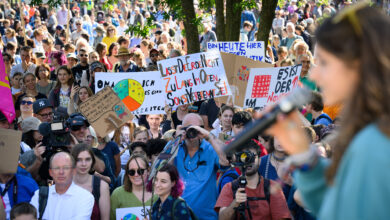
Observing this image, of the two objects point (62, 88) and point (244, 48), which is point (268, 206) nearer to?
point (244, 48)

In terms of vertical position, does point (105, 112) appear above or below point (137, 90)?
below

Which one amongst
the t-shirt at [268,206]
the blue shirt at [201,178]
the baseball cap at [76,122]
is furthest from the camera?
the baseball cap at [76,122]

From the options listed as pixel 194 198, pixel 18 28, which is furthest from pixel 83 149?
pixel 18 28

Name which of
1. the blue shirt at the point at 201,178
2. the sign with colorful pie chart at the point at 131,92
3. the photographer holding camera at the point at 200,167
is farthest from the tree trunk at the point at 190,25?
the blue shirt at the point at 201,178

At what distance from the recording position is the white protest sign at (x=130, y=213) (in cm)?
572

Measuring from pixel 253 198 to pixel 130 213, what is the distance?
4.16ft

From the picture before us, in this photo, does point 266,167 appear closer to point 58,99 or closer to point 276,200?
point 276,200

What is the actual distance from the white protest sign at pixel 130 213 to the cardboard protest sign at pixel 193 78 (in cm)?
304

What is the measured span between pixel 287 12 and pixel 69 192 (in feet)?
66.9

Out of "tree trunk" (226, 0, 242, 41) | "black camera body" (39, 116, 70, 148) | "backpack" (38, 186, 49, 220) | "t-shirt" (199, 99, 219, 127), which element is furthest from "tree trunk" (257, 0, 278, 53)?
"backpack" (38, 186, 49, 220)

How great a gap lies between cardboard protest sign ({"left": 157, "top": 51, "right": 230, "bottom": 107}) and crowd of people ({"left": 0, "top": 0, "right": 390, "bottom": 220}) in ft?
1.45

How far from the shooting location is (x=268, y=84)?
8680 mm

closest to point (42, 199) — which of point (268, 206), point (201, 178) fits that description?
point (201, 178)

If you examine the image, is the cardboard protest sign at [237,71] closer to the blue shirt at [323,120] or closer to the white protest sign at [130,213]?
the blue shirt at [323,120]
